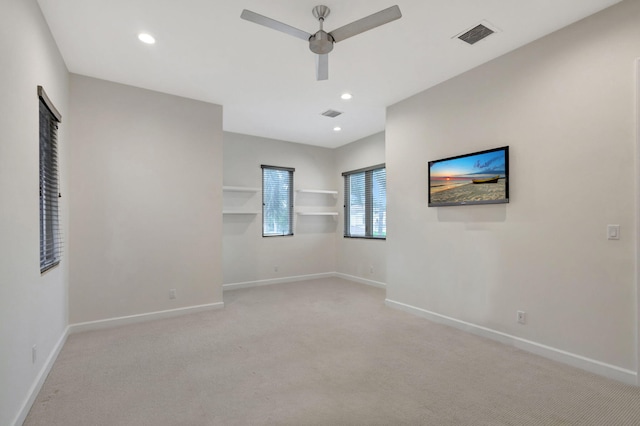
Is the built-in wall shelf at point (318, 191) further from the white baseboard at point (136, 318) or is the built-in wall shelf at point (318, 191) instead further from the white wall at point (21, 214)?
the white wall at point (21, 214)

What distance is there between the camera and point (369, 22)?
218 cm

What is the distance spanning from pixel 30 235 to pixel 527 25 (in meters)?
4.24

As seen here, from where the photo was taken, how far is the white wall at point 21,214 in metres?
1.76

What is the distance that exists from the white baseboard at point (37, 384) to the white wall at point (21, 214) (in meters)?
0.01

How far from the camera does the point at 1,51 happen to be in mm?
1740

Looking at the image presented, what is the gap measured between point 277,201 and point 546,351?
4.80 metres

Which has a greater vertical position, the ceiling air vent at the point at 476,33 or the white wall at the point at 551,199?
the ceiling air vent at the point at 476,33

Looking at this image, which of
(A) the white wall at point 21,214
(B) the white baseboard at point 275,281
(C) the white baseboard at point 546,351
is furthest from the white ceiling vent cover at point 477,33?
(B) the white baseboard at point 275,281

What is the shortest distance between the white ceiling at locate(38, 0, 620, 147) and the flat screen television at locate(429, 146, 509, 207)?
3.26ft

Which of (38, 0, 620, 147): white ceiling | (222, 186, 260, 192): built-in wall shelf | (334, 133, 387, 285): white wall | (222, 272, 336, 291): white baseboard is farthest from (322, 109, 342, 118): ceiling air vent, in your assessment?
(222, 272, 336, 291): white baseboard

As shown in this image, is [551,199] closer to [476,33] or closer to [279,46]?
[476,33]

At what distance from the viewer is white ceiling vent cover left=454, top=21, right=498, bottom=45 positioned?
8.71 feet

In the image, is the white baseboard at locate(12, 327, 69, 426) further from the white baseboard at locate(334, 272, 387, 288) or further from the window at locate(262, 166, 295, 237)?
the white baseboard at locate(334, 272, 387, 288)

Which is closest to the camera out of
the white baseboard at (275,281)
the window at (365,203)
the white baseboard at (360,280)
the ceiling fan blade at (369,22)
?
the ceiling fan blade at (369,22)
